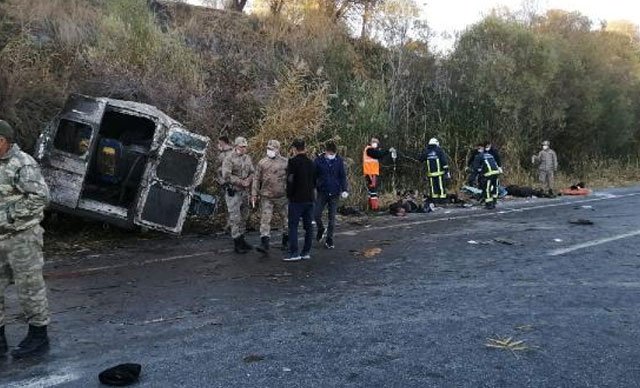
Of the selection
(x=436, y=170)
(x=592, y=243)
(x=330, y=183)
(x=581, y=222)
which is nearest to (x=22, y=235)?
(x=330, y=183)

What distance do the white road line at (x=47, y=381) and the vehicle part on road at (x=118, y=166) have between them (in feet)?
18.6

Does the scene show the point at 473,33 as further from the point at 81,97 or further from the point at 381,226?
the point at 81,97

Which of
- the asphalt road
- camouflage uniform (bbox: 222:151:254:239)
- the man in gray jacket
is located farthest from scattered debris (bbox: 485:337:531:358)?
the man in gray jacket

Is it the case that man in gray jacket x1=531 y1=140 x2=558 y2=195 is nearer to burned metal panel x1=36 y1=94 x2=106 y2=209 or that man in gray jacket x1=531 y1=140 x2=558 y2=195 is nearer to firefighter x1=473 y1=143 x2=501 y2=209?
firefighter x1=473 y1=143 x2=501 y2=209

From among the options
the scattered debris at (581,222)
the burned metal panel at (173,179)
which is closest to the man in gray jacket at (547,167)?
the scattered debris at (581,222)

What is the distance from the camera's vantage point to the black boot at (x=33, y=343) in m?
4.88

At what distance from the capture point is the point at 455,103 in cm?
2273

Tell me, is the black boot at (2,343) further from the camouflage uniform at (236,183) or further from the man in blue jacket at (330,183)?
the man in blue jacket at (330,183)

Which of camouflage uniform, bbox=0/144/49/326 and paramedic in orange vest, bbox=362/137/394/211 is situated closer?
camouflage uniform, bbox=0/144/49/326

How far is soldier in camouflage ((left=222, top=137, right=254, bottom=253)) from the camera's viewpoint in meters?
9.58

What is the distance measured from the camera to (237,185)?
9.63 meters

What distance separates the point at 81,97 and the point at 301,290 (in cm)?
529

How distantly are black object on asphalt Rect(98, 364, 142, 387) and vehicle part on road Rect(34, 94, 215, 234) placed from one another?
19.1 feet

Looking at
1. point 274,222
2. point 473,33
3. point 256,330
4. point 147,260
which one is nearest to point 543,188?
point 473,33
